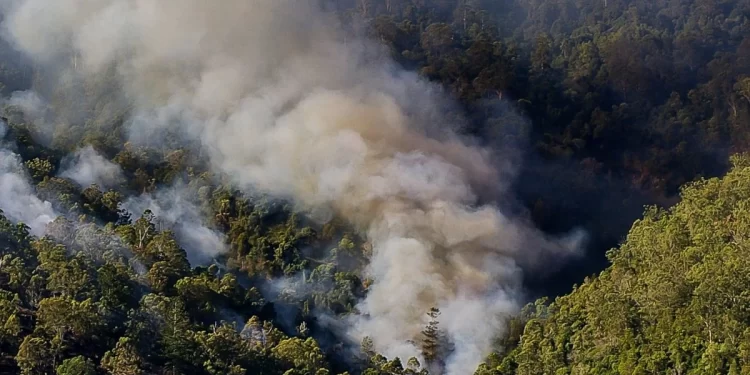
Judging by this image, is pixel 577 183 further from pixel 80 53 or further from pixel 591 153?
pixel 80 53

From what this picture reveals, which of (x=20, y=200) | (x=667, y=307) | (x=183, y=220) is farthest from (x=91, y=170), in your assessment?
(x=667, y=307)

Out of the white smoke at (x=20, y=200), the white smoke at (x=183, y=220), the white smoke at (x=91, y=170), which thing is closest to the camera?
the white smoke at (x=20, y=200)

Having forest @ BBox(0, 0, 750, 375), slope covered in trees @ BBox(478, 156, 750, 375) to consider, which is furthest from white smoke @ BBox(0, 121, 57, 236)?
slope covered in trees @ BBox(478, 156, 750, 375)

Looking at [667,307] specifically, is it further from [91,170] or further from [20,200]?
[91,170]

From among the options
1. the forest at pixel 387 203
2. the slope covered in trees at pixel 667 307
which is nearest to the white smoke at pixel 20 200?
the forest at pixel 387 203

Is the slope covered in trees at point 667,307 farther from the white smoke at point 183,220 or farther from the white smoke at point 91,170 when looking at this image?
the white smoke at point 91,170

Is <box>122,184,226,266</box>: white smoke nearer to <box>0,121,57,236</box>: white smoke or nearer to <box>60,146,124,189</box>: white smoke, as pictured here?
<box>60,146,124,189</box>: white smoke
